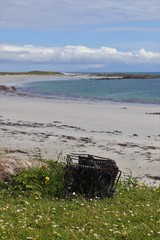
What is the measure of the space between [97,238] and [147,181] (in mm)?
7857

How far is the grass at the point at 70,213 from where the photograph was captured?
7750 millimetres

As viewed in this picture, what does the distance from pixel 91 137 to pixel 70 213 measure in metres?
14.5

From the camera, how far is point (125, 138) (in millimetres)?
23609

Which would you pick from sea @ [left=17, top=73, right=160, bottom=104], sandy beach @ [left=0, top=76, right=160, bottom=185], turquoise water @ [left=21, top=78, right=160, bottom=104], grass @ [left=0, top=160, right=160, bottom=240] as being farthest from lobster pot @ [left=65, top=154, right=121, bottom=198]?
turquoise water @ [left=21, top=78, right=160, bottom=104]

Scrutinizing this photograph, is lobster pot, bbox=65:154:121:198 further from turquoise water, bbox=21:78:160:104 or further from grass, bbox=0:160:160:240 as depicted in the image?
turquoise water, bbox=21:78:160:104

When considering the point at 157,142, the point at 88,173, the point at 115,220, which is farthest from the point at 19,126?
the point at 115,220

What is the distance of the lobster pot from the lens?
36.0ft

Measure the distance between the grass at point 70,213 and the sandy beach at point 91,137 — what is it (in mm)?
1828

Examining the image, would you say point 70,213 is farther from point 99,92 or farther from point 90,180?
point 99,92

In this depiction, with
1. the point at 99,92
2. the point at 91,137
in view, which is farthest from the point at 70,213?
the point at 99,92

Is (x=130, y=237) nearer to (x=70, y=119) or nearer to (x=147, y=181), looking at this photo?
(x=147, y=181)

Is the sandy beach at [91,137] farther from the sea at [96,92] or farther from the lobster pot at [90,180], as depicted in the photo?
the sea at [96,92]

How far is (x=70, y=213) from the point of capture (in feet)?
30.1

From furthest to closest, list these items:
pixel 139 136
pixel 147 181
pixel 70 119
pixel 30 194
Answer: pixel 70 119
pixel 139 136
pixel 147 181
pixel 30 194
